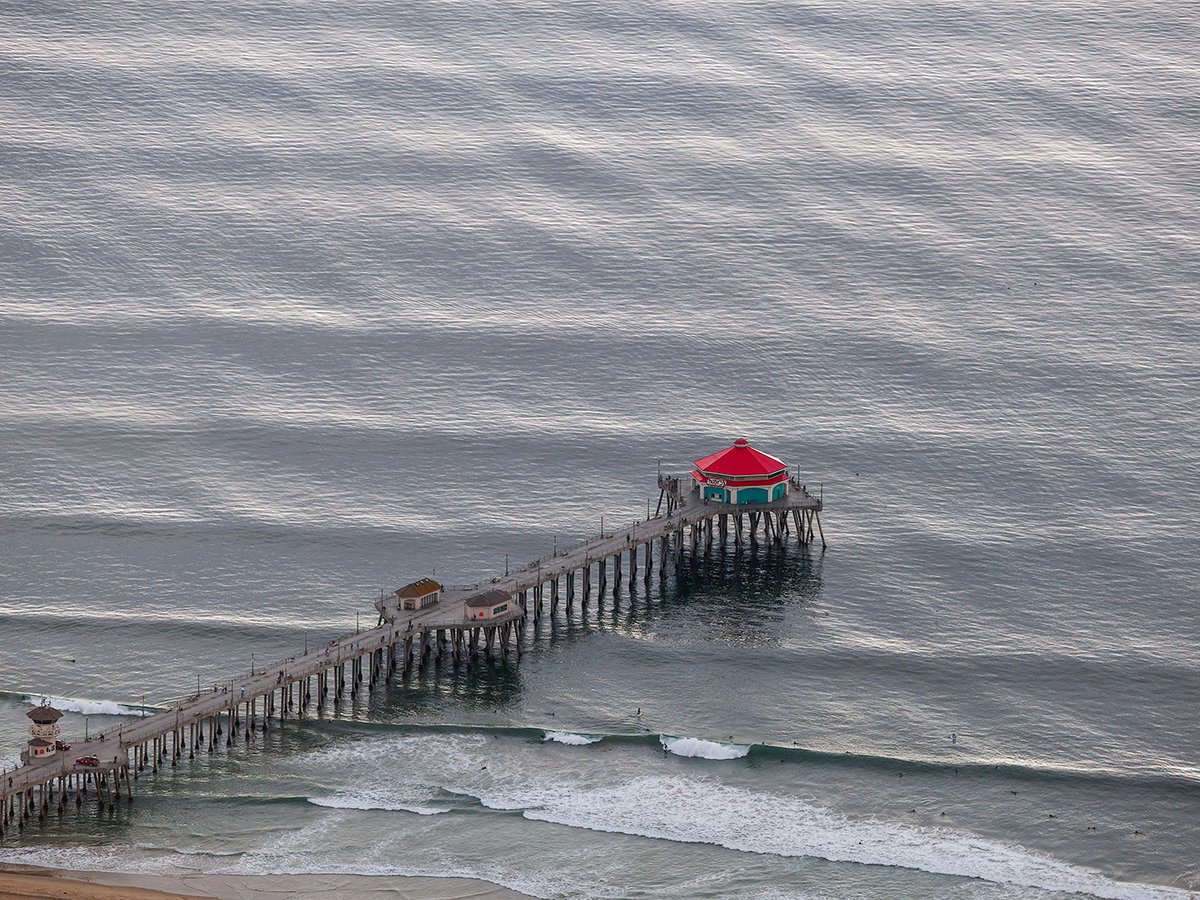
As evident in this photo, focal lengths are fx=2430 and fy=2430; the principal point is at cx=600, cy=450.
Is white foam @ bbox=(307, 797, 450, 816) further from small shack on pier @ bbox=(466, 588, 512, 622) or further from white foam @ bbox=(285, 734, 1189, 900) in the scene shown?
small shack on pier @ bbox=(466, 588, 512, 622)

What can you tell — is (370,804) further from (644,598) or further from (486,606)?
(644,598)

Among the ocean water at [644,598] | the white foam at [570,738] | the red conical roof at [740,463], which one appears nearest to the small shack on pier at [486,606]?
the ocean water at [644,598]

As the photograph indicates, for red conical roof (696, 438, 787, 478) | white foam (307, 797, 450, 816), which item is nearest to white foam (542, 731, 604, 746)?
white foam (307, 797, 450, 816)

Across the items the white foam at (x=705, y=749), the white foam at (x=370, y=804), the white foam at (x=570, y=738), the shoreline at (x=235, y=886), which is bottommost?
the shoreline at (x=235, y=886)

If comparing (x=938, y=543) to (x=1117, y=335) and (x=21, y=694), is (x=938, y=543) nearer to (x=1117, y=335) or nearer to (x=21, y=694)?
(x=1117, y=335)

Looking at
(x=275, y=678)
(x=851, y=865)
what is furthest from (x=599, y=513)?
(x=851, y=865)

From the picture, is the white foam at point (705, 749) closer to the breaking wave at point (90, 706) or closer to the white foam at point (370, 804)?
the white foam at point (370, 804)

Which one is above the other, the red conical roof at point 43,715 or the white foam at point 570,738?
the red conical roof at point 43,715
